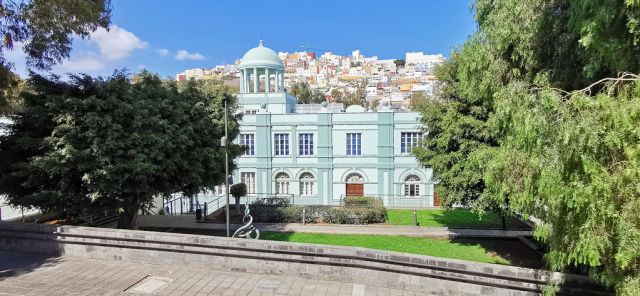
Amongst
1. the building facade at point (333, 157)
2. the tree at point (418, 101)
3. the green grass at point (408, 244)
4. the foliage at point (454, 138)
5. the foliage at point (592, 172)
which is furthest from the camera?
the building facade at point (333, 157)

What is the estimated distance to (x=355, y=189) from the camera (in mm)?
32188

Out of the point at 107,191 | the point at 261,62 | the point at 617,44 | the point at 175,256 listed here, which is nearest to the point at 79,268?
the point at 175,256

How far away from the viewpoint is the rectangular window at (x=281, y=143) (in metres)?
32.6

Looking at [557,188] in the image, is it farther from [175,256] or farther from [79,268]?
[79,268]

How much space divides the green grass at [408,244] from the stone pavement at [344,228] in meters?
0.79

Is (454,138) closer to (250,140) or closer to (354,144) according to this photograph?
(354,144)

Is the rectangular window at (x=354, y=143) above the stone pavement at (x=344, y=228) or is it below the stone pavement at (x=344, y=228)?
above

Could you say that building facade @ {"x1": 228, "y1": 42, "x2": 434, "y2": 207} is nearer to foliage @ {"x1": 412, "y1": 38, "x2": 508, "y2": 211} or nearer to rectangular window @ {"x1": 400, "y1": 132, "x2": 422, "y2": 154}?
rectangular window @ {"x1": 400, "y1": 132, "x2": 422, "y2": 154}

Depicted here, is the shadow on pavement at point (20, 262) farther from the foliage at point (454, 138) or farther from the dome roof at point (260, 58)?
the dome roof at point (260, 58)

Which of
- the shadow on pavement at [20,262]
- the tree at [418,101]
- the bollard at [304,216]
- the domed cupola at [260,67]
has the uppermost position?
the domed cupola at [260,67]

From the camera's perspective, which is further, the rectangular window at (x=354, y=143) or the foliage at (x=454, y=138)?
the rectangular window at (x=354, y=143)

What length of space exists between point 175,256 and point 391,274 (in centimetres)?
454

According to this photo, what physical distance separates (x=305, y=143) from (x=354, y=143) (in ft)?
12.9

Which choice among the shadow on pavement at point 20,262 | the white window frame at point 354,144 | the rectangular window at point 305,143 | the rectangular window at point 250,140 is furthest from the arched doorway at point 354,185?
the shadow on pavement at point 20,262
